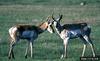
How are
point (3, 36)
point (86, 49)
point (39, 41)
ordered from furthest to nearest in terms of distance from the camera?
point (3, 36) → point (39, 41) → point (86, 49)

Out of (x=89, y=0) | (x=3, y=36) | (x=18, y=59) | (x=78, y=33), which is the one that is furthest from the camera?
(x=89, y=0)

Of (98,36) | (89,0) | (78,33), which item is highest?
(78,33)

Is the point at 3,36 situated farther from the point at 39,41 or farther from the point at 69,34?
the point at 69,34

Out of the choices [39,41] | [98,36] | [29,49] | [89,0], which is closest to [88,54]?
[29,49]

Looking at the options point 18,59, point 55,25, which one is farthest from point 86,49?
point 18,59

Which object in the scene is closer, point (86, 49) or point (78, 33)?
point (78, 33)

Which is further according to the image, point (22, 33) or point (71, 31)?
point (71, 31)

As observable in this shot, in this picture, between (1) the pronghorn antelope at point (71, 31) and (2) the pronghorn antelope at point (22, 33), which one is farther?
(1) the pronghorn antelope at point (71, 31)

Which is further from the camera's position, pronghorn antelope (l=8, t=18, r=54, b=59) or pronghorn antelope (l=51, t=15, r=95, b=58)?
pronghorn antelope (l=51, t=15, r=95, b=58)

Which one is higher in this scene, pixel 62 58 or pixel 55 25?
pixel 55 25

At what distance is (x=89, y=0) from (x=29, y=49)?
4643cm

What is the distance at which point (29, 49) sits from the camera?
19.3m

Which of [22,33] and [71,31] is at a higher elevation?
[22,33]

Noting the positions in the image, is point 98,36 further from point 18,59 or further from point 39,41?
point 18,59
